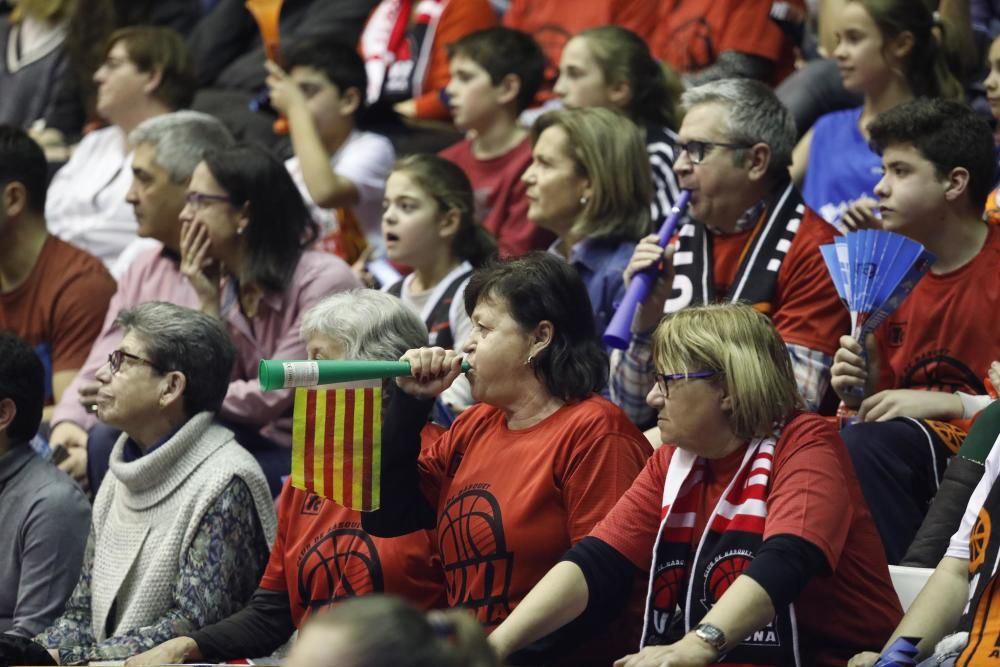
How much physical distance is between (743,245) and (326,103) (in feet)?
7.62

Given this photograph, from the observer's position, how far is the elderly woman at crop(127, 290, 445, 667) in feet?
11.8

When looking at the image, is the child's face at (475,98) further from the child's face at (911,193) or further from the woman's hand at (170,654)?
the woman's hand at (170,654)

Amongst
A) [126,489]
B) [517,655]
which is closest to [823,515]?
[517,655]

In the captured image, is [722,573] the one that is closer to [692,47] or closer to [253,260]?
[253,260]

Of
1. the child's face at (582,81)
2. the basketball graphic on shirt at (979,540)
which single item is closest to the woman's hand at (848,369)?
the basketball graphic on shirt at (979,540)

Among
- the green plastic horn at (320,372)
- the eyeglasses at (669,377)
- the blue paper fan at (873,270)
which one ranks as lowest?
the green plastic horn at (320,372)

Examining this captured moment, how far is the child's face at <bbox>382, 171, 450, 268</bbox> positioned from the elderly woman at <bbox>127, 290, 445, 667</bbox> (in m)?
0.98

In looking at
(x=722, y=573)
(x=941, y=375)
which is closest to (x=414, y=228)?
(x=941, y=375)

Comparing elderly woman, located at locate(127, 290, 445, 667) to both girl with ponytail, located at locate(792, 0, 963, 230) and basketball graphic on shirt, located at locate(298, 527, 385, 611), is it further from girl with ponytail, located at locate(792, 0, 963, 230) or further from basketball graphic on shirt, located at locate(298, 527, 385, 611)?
girl with ponytail, located at locate(792, 0, 963, 230)

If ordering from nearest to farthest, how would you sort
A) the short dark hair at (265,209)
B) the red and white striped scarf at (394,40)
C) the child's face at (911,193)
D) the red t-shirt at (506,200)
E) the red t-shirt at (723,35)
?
the child's face at (911,193)
the short dark hair at (265,209)
the red t-shirt at (506,200)
the red t-shirt at (723,35)
the red and white striped scarf at (394,40)

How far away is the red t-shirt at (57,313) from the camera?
5309mm

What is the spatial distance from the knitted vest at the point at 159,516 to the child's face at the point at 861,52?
2.15 metres

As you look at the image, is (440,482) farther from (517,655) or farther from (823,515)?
(823,515)

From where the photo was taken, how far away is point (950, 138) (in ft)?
12.9
